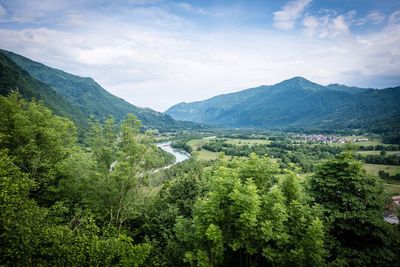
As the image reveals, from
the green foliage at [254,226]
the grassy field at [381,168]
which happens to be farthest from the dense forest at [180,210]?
the grassy field at [381,168]

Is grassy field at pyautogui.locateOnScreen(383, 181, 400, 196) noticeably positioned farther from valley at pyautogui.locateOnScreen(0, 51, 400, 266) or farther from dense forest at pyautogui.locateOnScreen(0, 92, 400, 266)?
dense forest at pyautogui.locateOnScreen(0, 92, 400, 266)

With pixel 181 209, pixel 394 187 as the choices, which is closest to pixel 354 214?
pixel 181 209

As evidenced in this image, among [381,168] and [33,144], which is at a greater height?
[33,144]

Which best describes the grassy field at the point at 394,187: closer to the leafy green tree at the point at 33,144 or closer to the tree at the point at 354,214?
the tree at the point at 354,214

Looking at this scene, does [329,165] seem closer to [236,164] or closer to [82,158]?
[236,164]

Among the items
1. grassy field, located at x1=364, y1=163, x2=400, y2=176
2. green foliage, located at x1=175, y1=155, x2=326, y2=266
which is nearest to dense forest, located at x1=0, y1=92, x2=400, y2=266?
green foliage, located at x1=175, y1=155, x2=326, y2=266

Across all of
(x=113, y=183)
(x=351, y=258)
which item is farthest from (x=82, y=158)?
(x=351, y=258)

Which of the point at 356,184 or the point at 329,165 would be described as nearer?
the point at 356,184

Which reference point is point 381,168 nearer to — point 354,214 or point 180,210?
point 354,214
